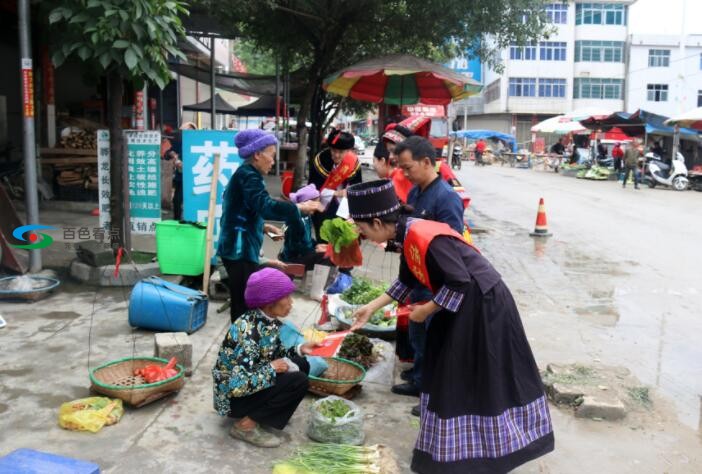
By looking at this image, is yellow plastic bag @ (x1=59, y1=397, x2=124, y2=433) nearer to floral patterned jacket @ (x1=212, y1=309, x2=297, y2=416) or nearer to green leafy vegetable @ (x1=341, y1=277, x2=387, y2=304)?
floral patterned jacket @ (x1=212, y1=309, x2=297, y2=416)

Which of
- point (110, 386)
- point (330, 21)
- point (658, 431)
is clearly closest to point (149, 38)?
point (110, 386)

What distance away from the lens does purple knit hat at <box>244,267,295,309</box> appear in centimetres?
370

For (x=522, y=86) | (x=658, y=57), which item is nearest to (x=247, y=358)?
(x=522, y=86)

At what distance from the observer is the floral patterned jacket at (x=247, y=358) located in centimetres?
→ 371

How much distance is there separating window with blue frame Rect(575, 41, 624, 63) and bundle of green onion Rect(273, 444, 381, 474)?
5553 centimetres

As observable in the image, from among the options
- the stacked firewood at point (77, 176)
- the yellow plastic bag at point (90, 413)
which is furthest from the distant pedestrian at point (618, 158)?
the yellow plastic bag at point (90, 413)

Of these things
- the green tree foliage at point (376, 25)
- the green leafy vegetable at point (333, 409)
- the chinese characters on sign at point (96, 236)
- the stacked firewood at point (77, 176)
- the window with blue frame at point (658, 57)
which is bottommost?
the green leafy vegetable at point (333, 409)

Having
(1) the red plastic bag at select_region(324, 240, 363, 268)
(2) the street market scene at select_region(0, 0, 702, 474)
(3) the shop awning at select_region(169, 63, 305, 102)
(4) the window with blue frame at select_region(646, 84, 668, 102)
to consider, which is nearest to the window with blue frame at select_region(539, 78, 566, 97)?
(4) the window with blue frame at select_region(646, 84, 668, 102)

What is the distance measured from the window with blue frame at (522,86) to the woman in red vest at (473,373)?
2135 inches

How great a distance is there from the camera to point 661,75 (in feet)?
175

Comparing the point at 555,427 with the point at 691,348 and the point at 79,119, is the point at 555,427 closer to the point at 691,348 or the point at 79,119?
the point at 691,348

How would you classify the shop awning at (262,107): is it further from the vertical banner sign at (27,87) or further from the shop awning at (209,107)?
the vertical banner sign at (27,87)

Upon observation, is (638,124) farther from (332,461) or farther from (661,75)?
(661,75)

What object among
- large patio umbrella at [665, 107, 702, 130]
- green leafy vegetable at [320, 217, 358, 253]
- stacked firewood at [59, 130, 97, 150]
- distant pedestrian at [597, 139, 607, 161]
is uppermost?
large patio umbrella at [665, 107, 702, 130]
